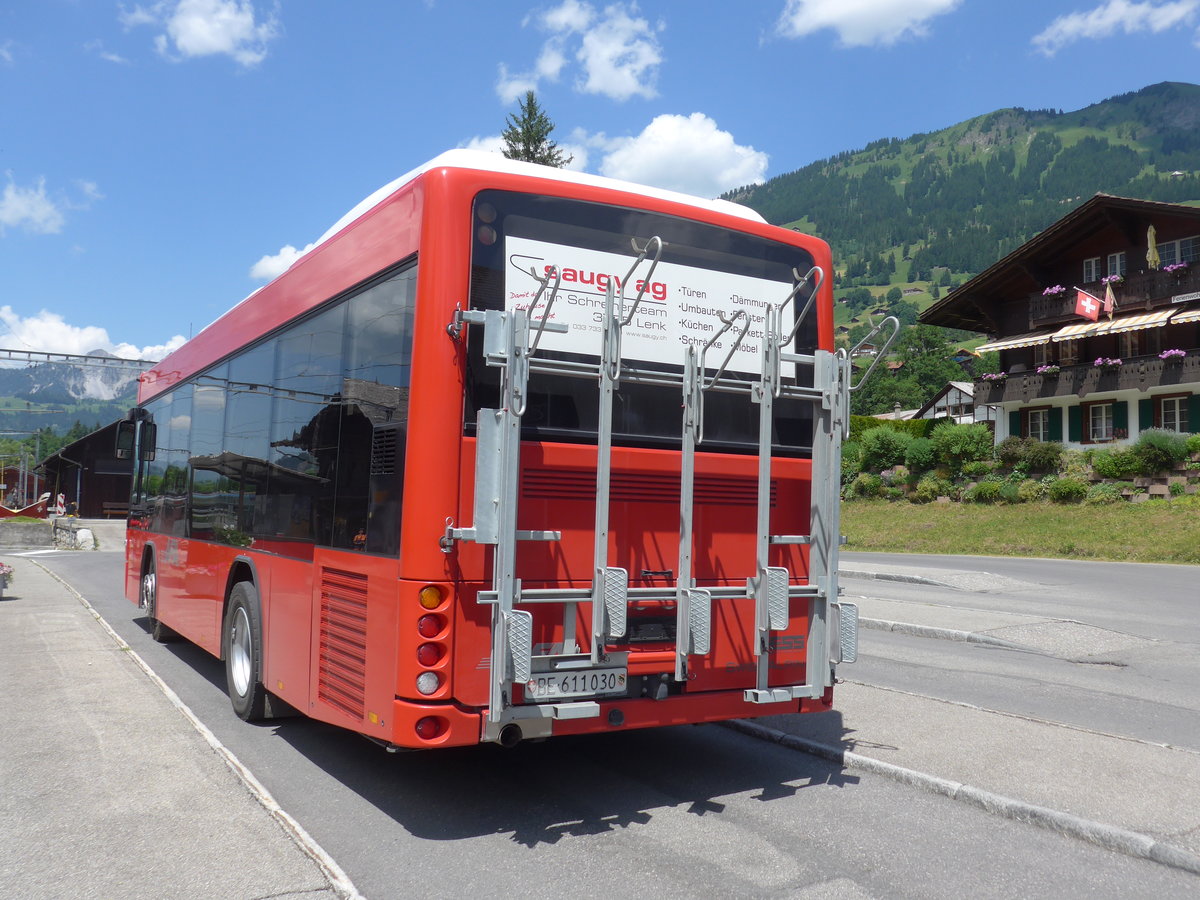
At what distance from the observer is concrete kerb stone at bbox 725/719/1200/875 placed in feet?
15.0

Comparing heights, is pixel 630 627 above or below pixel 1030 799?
above

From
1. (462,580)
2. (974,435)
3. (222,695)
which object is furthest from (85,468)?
(462,580)

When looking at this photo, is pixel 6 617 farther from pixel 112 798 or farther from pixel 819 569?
pixel 819 569

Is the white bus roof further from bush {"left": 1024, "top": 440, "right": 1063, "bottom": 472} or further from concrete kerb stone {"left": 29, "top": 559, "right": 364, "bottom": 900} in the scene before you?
bush {"left": 1024, "top": 440, "right": 1063, "bottom": 472}

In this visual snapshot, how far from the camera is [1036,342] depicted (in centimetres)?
4459

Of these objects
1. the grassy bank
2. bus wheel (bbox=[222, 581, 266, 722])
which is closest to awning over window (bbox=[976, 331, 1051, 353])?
the grassy bank

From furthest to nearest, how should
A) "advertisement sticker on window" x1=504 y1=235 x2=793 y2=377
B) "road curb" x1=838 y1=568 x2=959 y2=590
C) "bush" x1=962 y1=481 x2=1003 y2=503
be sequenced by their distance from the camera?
"bush" x1=962 y1=481 x2=1003 y2=503
"road curb" x1=838 y1=568 x2=959 y2=590
"advertisement sticker on window" x1=504 y1=235 x2=793 y2=377

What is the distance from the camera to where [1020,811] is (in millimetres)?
5172

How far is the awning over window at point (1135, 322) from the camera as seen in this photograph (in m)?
39.1

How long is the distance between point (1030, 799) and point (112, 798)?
5.01 meters

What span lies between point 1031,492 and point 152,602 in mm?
32589

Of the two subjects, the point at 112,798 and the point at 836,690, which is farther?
the point at 836,690

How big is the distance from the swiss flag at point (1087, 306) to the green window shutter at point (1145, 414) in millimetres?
4088

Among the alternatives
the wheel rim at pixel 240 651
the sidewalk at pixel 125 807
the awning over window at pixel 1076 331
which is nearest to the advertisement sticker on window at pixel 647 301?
the sidewalk at pixel 125 807
